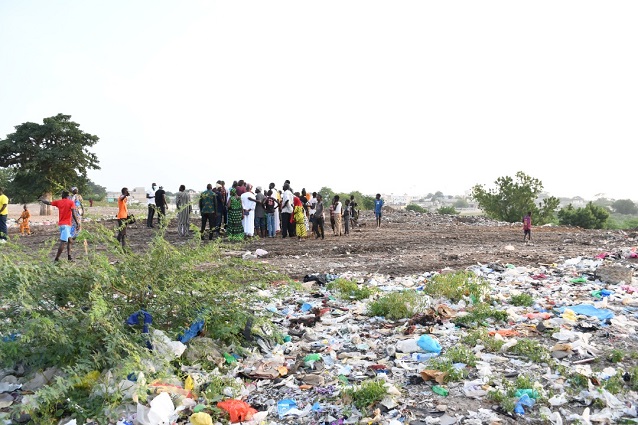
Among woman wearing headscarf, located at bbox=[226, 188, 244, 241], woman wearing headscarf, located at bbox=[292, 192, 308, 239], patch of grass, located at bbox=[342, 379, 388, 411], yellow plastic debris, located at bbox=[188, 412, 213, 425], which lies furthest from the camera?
woman wearing headscarf, located at bbox=[292, 192, 308, 239]

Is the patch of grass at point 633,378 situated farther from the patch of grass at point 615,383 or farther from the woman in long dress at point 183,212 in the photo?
the woman in long dress at point 183,212

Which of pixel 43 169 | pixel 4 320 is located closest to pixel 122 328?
pixel 4 320

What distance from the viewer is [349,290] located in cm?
670

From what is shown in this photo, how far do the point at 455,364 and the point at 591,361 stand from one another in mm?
1171

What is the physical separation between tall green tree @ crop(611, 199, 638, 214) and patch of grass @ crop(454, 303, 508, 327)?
269ft

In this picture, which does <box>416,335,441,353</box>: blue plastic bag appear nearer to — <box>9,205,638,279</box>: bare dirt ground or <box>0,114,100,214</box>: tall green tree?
<box>9,205,638,279</box>: bare dirt ground

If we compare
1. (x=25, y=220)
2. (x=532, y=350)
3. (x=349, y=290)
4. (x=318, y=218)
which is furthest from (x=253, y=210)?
(x=532, y=350)

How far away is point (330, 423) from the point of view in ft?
11.0

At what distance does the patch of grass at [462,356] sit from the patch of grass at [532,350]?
1.48 ft

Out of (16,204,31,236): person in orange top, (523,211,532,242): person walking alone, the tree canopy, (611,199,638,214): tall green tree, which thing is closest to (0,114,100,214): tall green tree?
the tree canopy

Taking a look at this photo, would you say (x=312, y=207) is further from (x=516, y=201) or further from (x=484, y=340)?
(x=516, y=201)

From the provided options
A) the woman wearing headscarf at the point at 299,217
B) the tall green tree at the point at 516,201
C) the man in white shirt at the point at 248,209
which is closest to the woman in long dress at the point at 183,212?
the man in white shirt at the point at 248,209

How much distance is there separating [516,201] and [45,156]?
27.3m

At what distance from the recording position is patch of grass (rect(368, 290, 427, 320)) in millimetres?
5551
